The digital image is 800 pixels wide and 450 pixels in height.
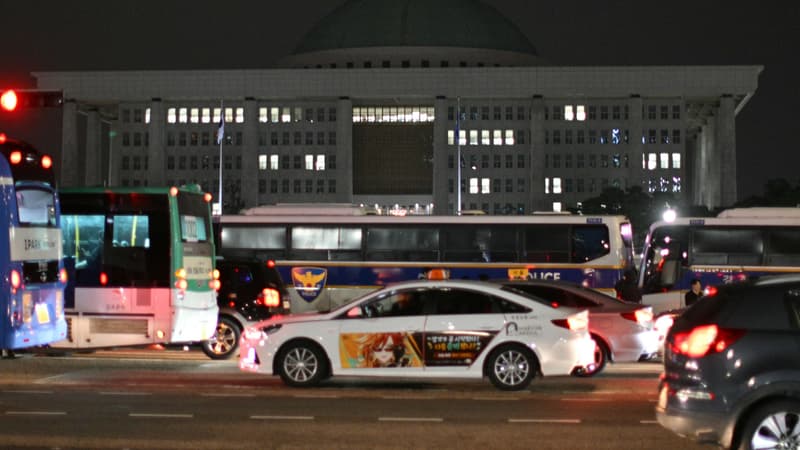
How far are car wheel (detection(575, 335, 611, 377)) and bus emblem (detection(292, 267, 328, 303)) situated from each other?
13777 mm

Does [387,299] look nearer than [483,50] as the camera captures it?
Yes

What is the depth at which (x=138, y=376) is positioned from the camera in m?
20.0

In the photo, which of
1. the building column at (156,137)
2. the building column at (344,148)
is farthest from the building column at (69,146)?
the building column at (344,148)

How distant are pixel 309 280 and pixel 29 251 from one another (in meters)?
16.8

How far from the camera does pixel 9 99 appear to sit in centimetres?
2139

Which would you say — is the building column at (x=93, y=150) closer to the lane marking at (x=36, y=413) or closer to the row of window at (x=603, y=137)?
the row of window at (x=603, y=137)

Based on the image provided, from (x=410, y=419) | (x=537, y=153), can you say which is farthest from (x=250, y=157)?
(x=410, y=419)

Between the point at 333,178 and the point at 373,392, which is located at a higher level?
the point at 333,178

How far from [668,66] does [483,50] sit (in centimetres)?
3665

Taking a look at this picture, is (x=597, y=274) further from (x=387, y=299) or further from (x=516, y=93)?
(x=516, y=93)

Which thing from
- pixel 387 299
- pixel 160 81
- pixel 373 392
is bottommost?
pixel 373 392

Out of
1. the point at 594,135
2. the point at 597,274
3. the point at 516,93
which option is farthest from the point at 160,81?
the point at 597,274

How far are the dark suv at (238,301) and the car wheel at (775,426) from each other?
14.5m

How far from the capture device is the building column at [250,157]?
140250 mm
